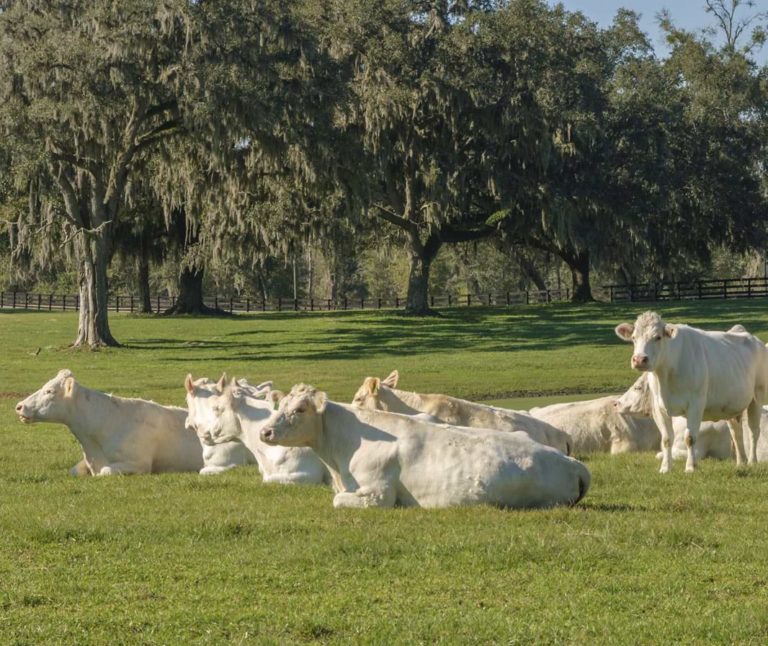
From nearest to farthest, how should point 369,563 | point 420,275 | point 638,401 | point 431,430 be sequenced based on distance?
point 369,563, point 431,430, point 638,401, point 420,275

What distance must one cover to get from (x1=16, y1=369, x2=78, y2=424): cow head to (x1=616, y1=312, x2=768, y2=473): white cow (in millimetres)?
5783

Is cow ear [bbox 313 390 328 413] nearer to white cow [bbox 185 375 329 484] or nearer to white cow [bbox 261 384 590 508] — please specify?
white cow [bbox 261 384 590 508]

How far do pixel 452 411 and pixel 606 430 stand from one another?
121 inches

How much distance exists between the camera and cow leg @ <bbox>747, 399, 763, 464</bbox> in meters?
13.8

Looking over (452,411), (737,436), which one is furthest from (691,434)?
(452,411)

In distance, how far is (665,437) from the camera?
1290cm

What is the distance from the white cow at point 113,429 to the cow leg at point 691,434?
516 cm

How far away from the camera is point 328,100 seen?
130 ft

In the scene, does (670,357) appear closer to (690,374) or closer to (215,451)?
(690,374)

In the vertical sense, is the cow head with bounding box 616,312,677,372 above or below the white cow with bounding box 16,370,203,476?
above

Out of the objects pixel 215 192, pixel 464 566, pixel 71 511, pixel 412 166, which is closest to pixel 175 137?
pixel 215 192

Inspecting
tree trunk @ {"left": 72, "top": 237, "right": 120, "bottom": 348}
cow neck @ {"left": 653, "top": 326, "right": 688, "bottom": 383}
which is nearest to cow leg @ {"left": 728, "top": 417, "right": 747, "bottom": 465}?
cow neck @ {"left": 653, "top": 326, "right": 688, "bottom": 383}

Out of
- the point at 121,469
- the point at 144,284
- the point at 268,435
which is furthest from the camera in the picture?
the point at 144,284

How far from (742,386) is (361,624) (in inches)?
300
